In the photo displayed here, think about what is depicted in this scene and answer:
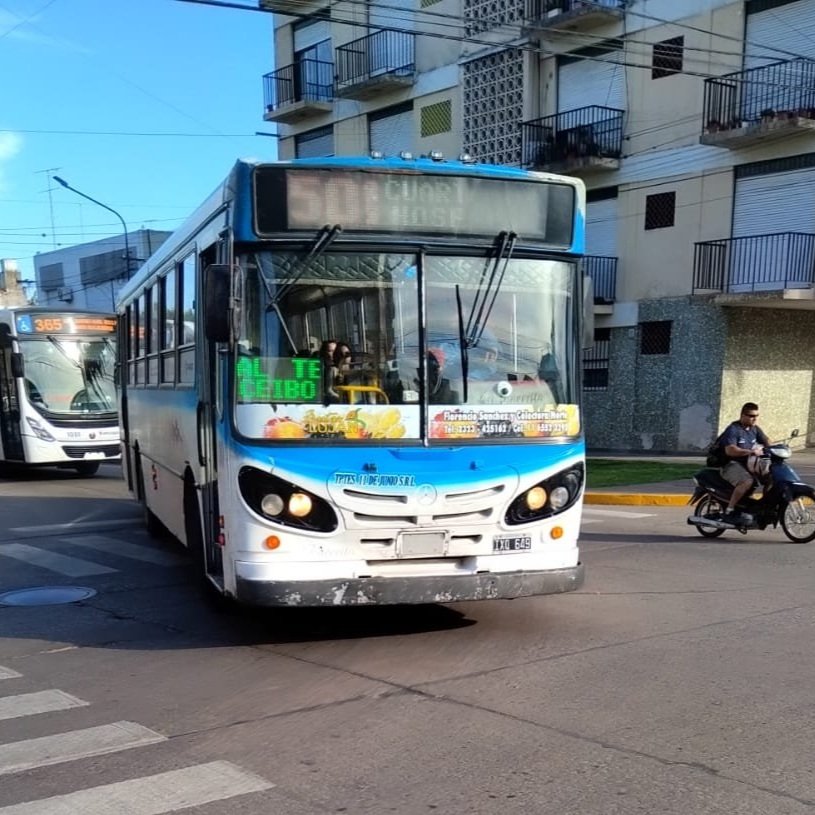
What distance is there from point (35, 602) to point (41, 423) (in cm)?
1112

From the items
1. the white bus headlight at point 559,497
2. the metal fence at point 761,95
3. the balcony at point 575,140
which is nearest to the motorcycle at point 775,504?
the white bus headlight at point 559,497

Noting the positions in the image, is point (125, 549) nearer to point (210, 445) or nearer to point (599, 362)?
point (210, 445)

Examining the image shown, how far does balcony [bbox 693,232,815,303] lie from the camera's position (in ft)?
68.6

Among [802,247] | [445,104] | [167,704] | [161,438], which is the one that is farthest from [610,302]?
[167,704]

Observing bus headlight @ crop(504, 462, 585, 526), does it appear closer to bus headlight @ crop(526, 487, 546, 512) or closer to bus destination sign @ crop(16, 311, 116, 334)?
bus headlight @ crop(526, 487, 546, 512)

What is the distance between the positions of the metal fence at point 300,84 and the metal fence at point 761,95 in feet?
47.6

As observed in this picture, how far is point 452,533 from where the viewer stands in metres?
6.30

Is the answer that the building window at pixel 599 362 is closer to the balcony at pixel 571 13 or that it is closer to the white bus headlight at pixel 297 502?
the balcony at pixel 571 13

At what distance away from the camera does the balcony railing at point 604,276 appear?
24938mm

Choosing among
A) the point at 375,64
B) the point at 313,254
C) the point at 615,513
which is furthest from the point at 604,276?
the point at 313,254

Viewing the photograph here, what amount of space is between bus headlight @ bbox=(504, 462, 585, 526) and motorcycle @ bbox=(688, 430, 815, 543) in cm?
518

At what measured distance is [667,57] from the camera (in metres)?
23.1

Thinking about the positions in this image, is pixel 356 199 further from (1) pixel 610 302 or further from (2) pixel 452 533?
(1) pixel 610 302

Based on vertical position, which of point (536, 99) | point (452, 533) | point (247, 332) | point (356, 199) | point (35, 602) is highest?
point (536, 99)
